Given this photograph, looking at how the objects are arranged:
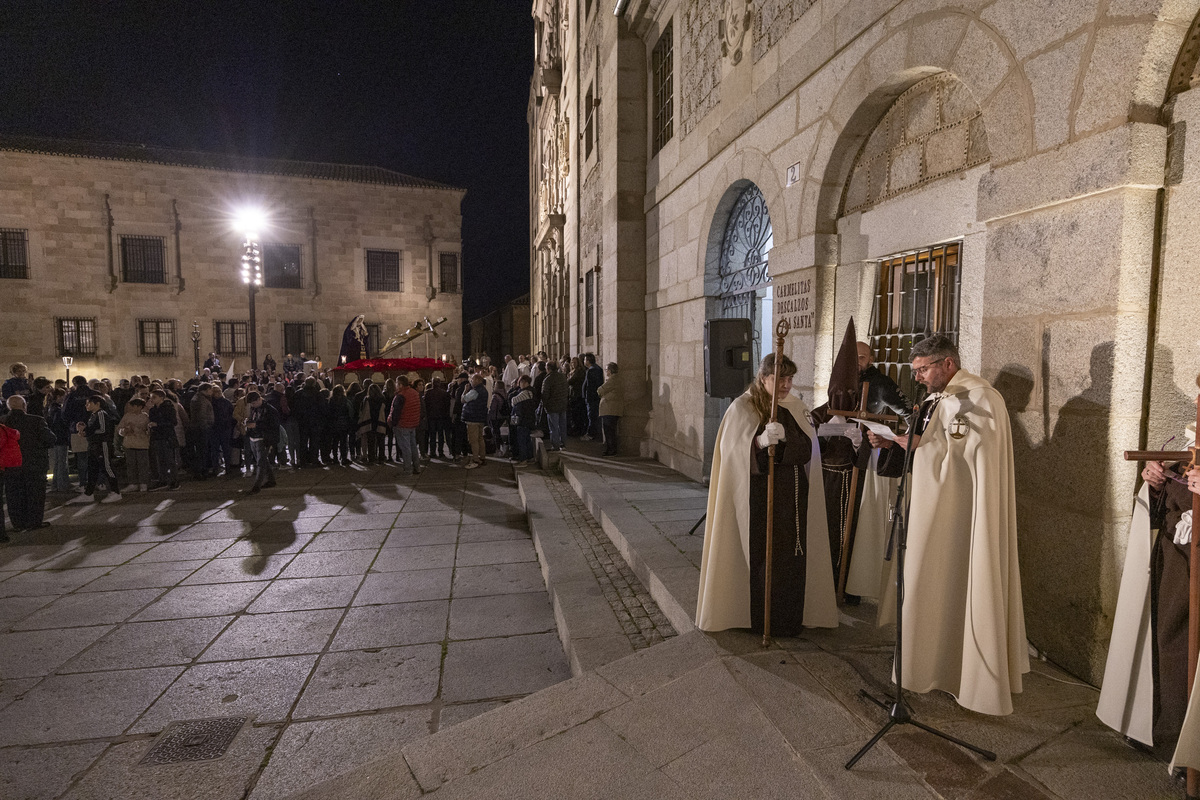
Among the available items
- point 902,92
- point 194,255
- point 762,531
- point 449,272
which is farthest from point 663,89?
point 194,255

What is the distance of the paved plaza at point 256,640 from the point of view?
3229mm

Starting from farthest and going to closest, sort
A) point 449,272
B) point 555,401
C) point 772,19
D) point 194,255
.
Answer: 1. point 449,272
2. point 194,255
3. point 555,401
4. point 772,19

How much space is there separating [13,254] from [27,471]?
2611cm

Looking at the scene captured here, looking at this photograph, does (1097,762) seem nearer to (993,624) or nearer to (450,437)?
(993,624)

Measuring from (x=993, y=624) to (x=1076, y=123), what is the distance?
2431 mm

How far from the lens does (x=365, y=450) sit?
12516mm

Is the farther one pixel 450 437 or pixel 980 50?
pixel 450 437

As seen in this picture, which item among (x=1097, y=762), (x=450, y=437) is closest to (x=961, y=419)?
(x=1097, y=762)

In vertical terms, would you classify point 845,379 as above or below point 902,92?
below

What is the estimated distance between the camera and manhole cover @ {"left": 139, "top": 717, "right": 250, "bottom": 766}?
3.19 metres

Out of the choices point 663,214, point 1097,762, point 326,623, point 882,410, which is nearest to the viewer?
point 1097,762

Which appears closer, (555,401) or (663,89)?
(663,89)

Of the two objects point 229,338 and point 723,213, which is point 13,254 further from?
point 723,213

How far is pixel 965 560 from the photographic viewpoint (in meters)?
2.91
